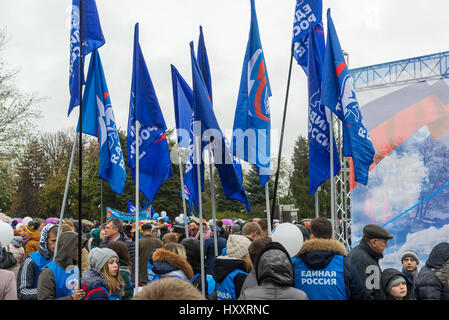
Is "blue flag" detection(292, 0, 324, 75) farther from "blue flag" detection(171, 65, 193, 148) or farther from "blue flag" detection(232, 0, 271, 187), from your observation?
"blue flag" detection(171, 65, 193, 148)

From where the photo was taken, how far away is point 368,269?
14.9ft

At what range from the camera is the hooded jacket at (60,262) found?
4418 millimetres

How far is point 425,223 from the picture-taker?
13.7m

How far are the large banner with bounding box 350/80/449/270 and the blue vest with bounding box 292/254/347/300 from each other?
35.4ft

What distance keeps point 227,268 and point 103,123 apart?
3.78 meters

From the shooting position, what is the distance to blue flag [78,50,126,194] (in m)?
7.32

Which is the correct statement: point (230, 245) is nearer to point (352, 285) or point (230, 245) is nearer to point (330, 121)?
point (352, 285)

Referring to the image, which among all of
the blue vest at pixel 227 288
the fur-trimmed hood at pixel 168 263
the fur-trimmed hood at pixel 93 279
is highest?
the fur-trimmed hood at pixel 168 263

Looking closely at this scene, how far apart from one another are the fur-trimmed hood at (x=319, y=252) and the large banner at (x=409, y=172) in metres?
10.8

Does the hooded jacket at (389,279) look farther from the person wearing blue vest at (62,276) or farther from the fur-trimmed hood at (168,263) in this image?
the person wearing blue vest at (62,276)

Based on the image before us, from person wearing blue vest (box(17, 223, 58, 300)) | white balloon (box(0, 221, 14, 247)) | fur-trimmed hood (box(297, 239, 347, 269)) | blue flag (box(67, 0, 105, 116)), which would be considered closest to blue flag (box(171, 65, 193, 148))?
blue flag (box(67, 0, 105, 116))

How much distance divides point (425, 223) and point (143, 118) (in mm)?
10181

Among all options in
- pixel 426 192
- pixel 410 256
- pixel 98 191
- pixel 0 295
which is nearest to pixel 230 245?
pixel 0 295

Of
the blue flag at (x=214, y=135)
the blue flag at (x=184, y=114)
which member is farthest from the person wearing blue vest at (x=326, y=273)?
the blue flag at (x=184, y=114)
